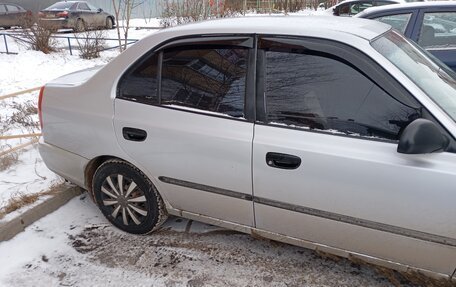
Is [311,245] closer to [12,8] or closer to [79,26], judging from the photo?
[79,26]

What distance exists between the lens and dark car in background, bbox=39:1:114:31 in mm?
14797

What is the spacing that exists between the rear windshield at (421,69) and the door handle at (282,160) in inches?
29.5

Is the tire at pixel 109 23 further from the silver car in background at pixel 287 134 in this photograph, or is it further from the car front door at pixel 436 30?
the silver car in background at pixel 287 134

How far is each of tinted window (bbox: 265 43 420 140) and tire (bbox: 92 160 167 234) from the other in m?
1.09

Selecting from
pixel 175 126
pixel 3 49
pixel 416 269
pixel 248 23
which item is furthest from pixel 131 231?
pixel 3 49

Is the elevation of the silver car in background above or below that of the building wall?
below

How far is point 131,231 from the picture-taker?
9.87ft

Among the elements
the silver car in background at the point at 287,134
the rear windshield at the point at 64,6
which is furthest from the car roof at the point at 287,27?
the rear windshield at the point at 64,6

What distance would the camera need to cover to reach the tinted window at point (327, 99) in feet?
6.82

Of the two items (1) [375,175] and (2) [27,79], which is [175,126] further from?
(2) [27,79]

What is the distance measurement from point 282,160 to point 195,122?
61 cm

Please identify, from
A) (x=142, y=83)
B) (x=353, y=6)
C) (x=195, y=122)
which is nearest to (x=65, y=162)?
(x=142, y=83)

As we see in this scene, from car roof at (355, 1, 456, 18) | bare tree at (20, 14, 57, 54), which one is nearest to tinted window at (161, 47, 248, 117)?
car roof at (355, 1, 456, 18)

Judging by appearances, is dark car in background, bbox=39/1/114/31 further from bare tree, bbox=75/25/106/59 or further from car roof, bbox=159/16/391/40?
car roof, bbox=159/16/391/40
